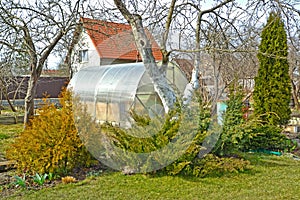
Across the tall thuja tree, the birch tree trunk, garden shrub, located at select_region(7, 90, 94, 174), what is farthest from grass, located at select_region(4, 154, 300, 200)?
the tall thuja tree

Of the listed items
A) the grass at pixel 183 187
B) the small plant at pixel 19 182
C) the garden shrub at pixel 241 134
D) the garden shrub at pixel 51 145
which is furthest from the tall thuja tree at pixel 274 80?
the small plant at pixel 19 182

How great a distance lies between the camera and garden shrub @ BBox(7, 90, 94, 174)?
4016 millimetres

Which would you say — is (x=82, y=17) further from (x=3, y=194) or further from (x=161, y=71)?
(x=3, y=194)

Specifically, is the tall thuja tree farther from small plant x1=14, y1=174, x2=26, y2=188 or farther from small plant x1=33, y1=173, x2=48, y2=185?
small plant x1=14, y1=174, x2=26, y2=188

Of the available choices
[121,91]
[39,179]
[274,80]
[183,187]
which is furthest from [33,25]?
[274,80]

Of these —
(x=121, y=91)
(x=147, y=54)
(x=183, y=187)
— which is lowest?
(x=183, y=187)

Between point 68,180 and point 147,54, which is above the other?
point 147,54

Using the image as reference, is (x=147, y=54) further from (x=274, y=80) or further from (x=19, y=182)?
(x=274, y=80)

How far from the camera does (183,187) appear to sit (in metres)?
3.63

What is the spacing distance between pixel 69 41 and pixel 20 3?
4.51 feet

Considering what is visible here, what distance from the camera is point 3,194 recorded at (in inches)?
134

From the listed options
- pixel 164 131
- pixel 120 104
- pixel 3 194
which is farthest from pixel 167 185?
pixel 120 104

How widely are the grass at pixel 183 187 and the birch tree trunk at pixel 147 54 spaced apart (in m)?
1.49

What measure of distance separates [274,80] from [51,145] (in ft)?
16.2
